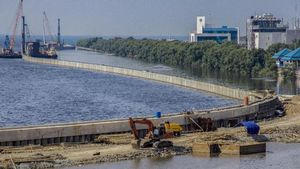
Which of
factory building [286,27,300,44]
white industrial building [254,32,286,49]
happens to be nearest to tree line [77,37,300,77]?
white industrial building [254,32,286,49]

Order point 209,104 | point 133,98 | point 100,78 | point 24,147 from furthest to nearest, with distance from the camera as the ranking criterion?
point 100,78 < point 133,98 < point 209,104 < point 24,147

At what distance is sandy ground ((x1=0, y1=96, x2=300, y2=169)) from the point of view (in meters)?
37.1

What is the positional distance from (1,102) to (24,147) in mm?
42478

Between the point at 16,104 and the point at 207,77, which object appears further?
the point at 207,77

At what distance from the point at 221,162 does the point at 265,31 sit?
131 meters

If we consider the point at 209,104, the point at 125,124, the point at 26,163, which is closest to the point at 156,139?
the point at 125,124

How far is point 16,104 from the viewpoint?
261 ft

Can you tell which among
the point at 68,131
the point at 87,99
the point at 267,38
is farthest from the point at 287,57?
the point at 68,131

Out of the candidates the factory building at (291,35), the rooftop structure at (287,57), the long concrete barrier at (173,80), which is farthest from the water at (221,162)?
the factory building at (291,35)

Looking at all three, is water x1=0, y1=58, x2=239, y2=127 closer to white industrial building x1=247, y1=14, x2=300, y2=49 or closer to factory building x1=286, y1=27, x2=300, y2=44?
white industrial building x1=247, y1=14, x2=300, y2=49

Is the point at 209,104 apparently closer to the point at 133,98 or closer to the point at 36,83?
the point at 133,98

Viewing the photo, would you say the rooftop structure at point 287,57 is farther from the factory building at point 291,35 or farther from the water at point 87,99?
the factory building at point 291,35

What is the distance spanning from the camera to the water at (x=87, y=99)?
221 ft

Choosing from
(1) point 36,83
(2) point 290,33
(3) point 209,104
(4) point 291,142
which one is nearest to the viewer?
(4) point 291,142
